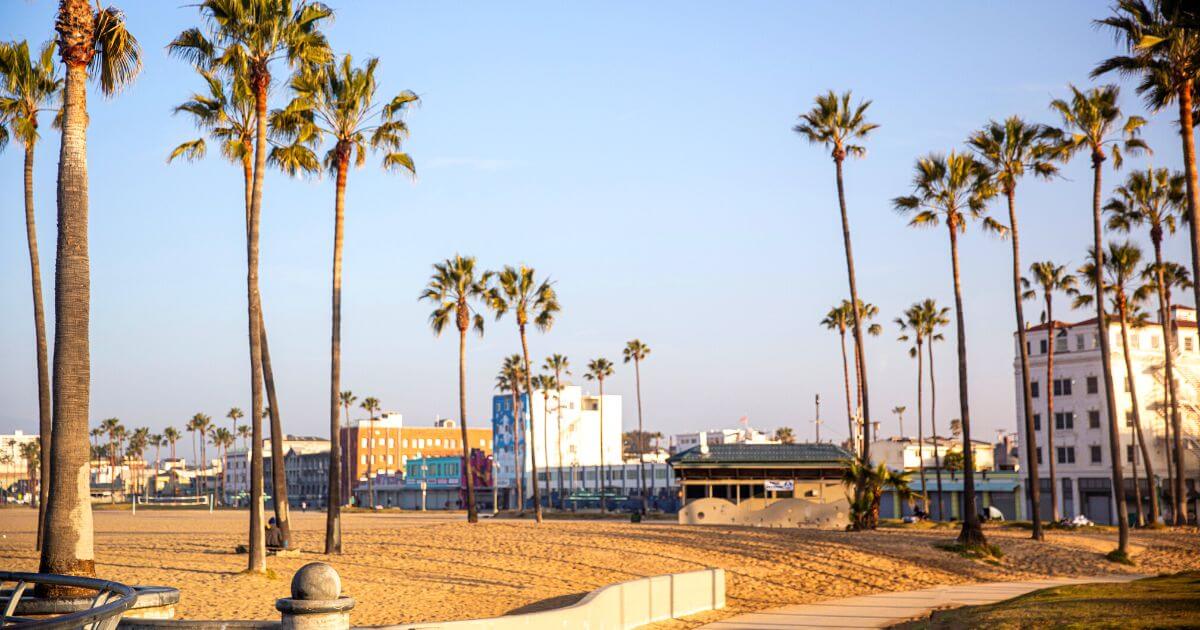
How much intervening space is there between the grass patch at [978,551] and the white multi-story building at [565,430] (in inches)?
5449

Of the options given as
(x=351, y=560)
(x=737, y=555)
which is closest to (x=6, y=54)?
(x=351, y=560)

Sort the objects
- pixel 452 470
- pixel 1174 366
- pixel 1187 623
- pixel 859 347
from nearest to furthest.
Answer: pixel 1187 623 < pixel 859 347 < pixel 1174 366 < pixel 452 470

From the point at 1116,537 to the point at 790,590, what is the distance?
77.5 ft

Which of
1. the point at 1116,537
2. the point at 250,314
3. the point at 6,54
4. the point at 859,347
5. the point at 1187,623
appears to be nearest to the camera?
the point at 1187,623

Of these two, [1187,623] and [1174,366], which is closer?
[1187,623]

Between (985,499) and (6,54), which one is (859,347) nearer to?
(6,54)

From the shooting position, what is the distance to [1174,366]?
7925 cm

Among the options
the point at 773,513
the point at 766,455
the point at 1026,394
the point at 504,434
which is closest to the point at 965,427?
the point at 1026,394

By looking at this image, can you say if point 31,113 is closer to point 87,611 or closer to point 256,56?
point 256,56

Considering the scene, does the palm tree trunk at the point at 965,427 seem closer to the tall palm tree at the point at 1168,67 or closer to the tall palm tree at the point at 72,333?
the tall palm tree at the point at 1168,67

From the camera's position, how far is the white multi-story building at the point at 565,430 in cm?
18050

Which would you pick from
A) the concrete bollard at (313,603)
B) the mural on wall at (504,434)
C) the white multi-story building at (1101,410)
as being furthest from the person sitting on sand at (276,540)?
the mural on wall at (504,434)

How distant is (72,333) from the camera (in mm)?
16391

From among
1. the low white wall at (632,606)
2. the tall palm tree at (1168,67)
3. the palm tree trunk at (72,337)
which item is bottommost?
the low white wall at (632,606)
